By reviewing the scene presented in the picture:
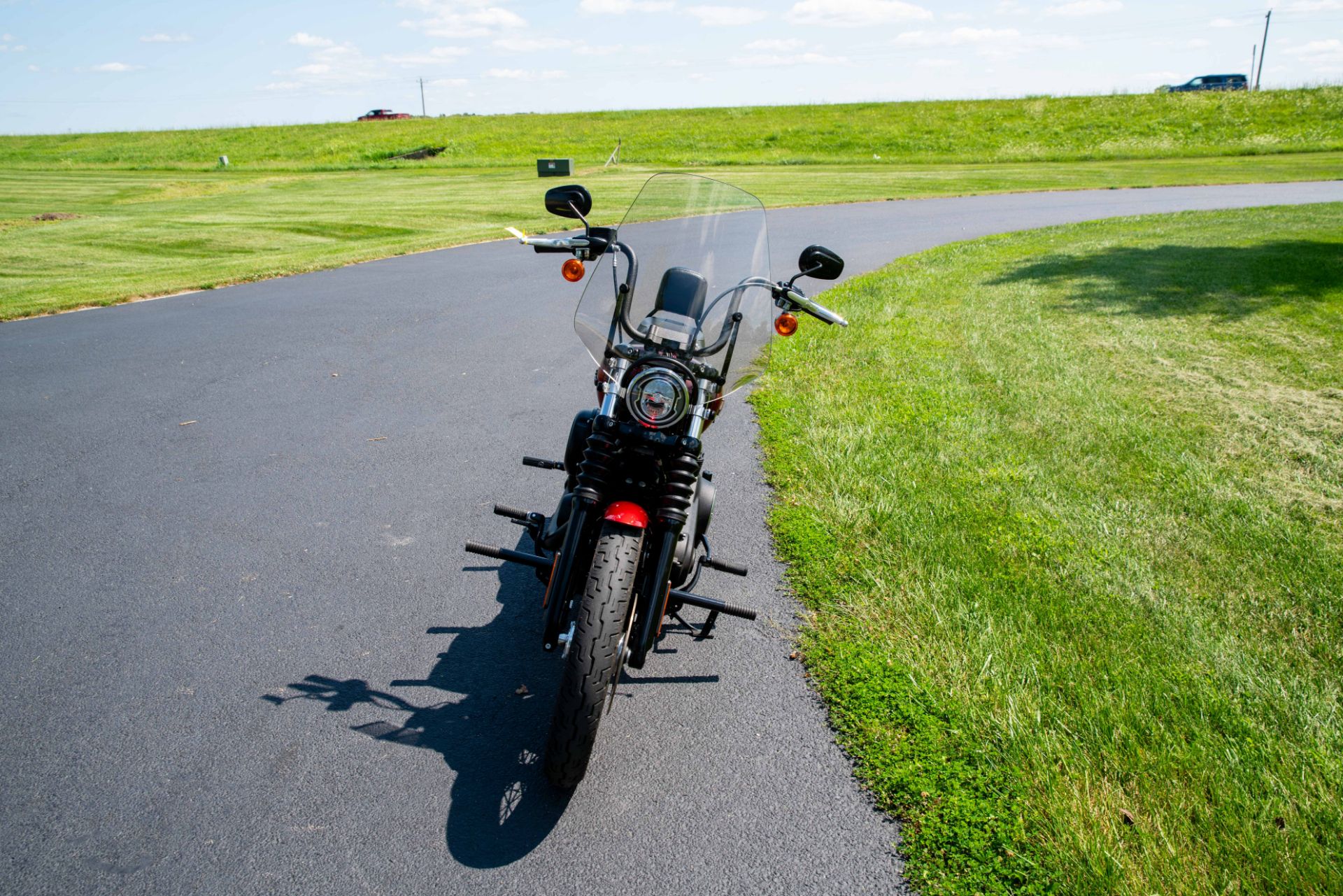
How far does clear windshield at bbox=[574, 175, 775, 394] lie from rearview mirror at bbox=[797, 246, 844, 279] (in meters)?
0.25

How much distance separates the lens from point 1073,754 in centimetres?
296

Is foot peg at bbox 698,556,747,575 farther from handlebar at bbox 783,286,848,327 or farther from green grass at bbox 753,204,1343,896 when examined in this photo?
handlebar at bbox 783,286,848,327

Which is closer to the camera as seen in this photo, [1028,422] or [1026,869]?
[1026,869]

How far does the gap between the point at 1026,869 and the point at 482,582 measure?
8.86 feet

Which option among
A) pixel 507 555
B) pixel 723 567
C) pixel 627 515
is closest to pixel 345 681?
pixel 507 555

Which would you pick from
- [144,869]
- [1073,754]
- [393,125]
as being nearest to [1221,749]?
[1073,754]

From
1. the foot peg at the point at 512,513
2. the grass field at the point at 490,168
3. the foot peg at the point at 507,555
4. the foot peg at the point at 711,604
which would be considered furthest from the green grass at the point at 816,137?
the foot peg at the point at 711,604

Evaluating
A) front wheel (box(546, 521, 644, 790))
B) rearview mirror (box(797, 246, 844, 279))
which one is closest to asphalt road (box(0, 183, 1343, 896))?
front wheel (box(546, 521, 644, 790))

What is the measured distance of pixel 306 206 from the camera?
2350 centimetres

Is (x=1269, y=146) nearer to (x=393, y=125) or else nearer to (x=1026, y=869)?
(x=1026, y=869)

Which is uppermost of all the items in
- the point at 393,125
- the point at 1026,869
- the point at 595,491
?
the point at 393,125

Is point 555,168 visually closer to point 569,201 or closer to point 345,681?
point 569,201

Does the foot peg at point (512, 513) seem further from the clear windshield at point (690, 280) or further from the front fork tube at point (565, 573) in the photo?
the front fork tube at point (565, 573)

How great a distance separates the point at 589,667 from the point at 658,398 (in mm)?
945
